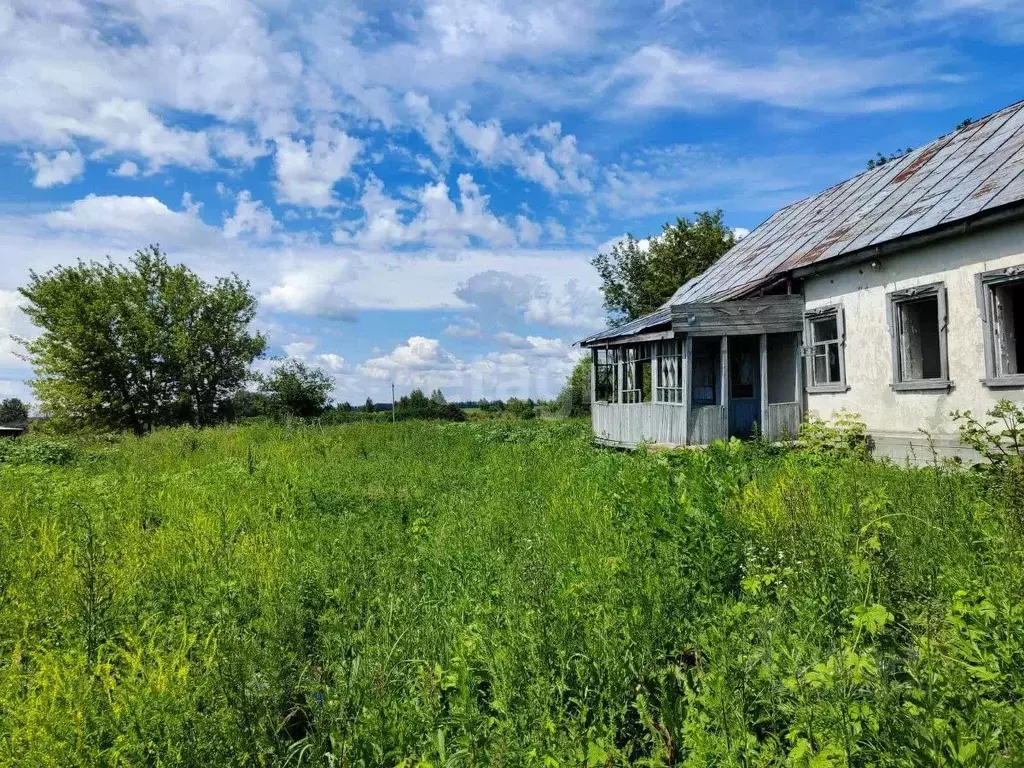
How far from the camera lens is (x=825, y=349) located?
12.3m

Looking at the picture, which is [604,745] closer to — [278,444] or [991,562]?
[991,562]

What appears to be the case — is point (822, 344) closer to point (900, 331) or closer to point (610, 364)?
point (900, 331)

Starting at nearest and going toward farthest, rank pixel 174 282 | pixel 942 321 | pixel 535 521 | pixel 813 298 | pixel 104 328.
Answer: pixel 535 521 → pixel 942 321 → pixel 813 298 → pixel 104 328 → pixel 174 282

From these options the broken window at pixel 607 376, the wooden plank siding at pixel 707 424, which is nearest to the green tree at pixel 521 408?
the broken window at pixel 607 376

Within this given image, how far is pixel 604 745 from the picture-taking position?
2.35 meters

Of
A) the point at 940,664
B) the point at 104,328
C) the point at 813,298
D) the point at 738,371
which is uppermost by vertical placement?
the point at 104,328

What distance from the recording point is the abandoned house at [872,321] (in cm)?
907

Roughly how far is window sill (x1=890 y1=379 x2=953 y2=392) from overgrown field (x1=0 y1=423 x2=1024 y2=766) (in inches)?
126

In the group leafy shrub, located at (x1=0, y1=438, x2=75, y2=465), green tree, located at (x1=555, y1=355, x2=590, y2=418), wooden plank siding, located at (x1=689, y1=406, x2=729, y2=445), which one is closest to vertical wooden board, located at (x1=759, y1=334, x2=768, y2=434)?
wooden plank siding, located at (x1=689, y1=406, x2=729, y2=445)

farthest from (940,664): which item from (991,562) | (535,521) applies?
(535,521)

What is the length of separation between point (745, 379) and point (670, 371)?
1735 mm

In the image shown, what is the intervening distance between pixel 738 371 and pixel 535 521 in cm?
948

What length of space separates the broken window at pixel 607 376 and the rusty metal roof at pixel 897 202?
8.92 ft

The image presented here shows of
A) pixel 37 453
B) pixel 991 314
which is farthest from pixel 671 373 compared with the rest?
pixel 37 453
